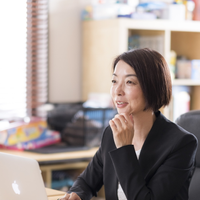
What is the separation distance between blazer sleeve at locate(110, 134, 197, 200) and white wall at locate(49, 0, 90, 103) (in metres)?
1.80

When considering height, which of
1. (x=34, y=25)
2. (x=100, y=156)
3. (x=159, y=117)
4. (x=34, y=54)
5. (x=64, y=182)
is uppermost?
(x=34, y=25)

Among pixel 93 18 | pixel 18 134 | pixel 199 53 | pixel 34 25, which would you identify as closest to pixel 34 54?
pixel 34 25

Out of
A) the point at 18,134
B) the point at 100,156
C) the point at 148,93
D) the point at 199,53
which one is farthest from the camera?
the point at 199,53

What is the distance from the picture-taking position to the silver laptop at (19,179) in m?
1.04

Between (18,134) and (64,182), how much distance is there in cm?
47

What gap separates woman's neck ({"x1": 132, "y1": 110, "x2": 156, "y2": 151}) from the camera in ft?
4.42

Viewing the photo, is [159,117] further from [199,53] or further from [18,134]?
[199,53]

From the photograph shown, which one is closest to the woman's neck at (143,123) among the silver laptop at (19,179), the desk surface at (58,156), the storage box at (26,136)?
the silver laptop at (19,179)

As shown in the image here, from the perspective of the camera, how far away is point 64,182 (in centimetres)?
242

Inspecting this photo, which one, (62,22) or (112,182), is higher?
(62,22)

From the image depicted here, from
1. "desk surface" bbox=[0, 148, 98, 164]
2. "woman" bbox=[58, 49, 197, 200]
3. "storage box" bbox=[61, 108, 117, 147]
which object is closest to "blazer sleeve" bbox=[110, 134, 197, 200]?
"woman" bbox=[58, 49, 197, 200]

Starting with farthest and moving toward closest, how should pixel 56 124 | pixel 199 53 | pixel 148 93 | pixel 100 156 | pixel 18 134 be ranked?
1. pixel 199 53
2. pixel 56 124
3. pixel 18 134
4. pixel 100 156
5. pixel 148 93

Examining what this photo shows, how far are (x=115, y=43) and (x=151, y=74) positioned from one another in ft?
4.70

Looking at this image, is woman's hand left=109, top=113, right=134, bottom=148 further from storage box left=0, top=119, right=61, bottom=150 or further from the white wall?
the white wall
